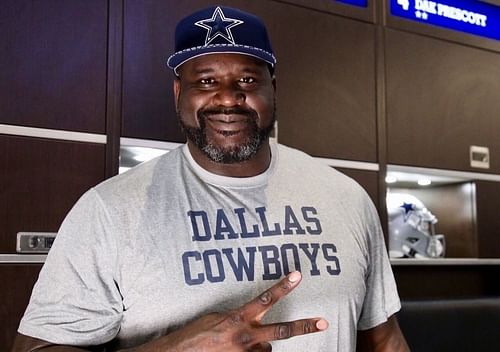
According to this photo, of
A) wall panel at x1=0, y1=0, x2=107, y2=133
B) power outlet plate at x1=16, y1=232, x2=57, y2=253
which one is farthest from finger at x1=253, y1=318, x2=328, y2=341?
wall panel at x1=0, y1=0, x2=107, y2=133

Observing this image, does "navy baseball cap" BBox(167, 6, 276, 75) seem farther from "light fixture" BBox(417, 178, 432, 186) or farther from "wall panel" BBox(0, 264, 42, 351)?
"light fixture" BBox(417, 178, 432, 186)

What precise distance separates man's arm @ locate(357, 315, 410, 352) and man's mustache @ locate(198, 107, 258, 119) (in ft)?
1.70

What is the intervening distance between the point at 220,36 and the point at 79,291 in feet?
1.71

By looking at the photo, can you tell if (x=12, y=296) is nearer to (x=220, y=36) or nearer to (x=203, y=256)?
(x=203, y=256)

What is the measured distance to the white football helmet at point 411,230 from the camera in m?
2.49

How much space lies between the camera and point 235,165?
1.25 m

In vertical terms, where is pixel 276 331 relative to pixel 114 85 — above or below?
below

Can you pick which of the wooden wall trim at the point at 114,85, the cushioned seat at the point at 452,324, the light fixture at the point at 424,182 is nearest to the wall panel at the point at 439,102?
the light fixture at the point at 424,182

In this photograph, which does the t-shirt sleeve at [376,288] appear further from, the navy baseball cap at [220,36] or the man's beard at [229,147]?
the navy baseball cap at [220,36]

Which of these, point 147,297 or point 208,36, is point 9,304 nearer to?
point 147,297

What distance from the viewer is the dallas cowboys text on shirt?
3.72 ft

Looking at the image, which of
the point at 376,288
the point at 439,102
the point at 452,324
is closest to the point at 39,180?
the point at 376,288

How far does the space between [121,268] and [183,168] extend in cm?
25

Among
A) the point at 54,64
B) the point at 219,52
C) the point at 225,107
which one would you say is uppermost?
the point at 54,64
